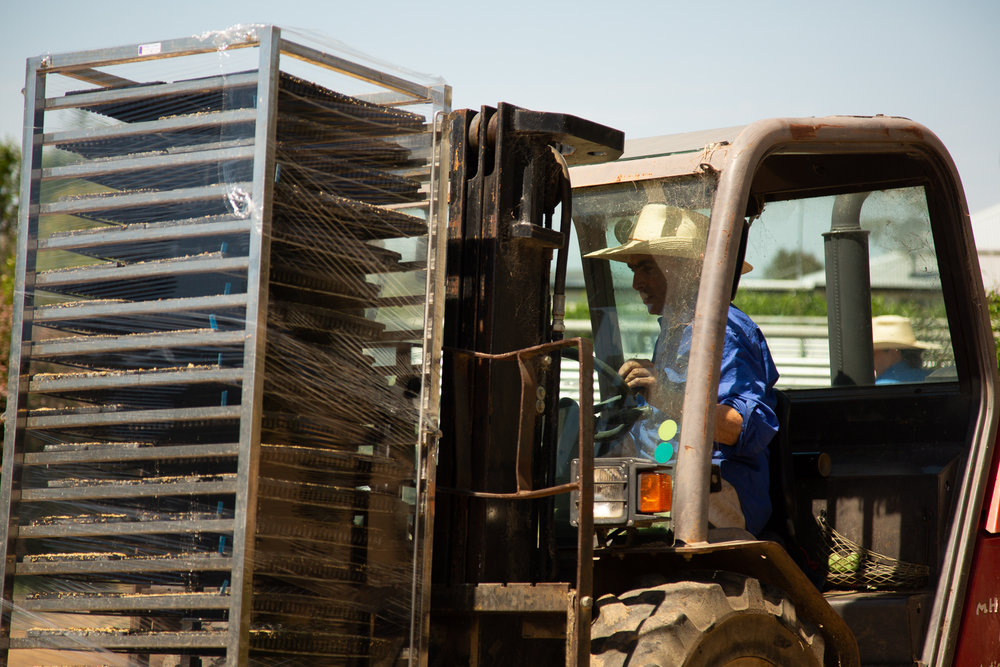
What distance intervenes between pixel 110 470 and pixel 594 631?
1418mm

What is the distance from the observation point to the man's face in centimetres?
352

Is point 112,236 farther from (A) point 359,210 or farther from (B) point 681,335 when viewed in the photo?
(B) point 681,335

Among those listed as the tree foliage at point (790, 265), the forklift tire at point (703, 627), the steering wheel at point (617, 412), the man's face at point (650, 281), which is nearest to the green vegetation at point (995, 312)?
the tree foliage at point (790, 265)

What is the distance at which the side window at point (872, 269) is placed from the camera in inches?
166

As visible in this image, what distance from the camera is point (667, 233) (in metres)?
3.48

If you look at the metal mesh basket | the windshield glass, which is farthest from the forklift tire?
the metal mesh basket

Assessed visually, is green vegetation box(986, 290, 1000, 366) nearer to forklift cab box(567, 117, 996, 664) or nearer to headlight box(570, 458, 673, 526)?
forklift cab box(567, 117, 996, 664)

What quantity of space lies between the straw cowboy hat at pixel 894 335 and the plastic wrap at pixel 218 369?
2272 mm

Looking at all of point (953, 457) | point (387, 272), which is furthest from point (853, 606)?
point (387, 272)

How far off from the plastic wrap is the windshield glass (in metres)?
0.77

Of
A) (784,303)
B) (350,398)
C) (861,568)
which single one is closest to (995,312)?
(784,303)

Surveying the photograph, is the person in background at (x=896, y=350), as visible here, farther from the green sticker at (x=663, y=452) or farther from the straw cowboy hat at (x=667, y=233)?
the green sticker at (x=663, y=452)

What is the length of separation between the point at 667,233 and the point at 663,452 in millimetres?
742

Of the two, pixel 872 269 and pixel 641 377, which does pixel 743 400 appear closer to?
pixel 641 377
